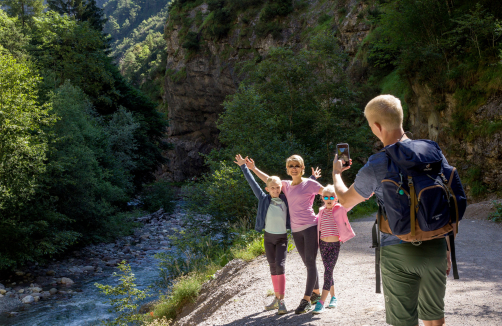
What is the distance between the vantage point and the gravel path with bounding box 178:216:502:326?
4.52m

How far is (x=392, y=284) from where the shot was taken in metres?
2.45

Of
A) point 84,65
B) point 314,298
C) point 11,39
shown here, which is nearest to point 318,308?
point 314,298

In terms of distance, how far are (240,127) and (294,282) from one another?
37.7 feet

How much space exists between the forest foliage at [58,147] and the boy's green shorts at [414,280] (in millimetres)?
14295

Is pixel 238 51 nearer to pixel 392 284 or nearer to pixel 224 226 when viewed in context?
pixel 224 226

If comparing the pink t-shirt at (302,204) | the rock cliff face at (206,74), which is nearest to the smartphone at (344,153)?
the pink t-shirt at (302,204)

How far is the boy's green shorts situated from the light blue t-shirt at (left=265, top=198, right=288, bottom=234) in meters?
2.66

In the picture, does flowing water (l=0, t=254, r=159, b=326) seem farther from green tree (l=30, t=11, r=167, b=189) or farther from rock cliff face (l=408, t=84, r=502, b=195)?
green tree (l=30, t=11, r=167, b=189)

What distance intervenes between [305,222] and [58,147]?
15.2 m

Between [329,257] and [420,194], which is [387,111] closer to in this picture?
[420,194]

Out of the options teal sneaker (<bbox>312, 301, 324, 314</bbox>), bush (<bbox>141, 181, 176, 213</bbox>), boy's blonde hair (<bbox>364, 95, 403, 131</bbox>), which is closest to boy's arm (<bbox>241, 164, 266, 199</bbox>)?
teal sneaker (<bbox>312, 301, 324, 314</bbox>)

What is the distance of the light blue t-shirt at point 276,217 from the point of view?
5125 mm

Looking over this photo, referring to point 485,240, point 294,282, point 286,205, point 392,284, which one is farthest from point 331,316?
point 485,240

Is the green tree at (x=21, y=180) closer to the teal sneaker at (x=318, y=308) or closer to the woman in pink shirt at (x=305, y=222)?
the woman in pink shirt at (x=305, y=222)
